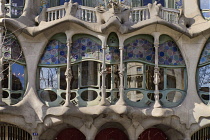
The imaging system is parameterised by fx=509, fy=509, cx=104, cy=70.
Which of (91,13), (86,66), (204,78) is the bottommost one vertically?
(204,78)

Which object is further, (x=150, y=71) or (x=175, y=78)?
(x=175, y=78)

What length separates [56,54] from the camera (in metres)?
20.5

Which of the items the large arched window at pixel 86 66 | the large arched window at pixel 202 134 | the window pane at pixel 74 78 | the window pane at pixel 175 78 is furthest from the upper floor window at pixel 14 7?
the large arched window at pixel 202 134

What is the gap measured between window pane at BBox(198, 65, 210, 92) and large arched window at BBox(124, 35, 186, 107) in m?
0.65

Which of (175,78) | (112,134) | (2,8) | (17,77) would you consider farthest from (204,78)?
(2,8)

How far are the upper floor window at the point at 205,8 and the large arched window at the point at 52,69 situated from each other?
5857mm

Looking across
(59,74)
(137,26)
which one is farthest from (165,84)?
(59,74)

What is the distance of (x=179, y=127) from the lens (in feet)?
65.3

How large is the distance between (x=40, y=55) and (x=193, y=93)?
248 inches

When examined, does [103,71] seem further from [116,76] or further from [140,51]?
[140,51]

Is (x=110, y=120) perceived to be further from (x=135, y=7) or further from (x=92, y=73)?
(x=135, y=7)

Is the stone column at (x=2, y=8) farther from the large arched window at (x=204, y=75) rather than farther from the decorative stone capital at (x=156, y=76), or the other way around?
the large arched window at (x=204, y=75)

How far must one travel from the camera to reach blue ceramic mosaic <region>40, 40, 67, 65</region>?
20439 millimetres

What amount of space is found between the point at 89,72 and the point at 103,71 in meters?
0.95
